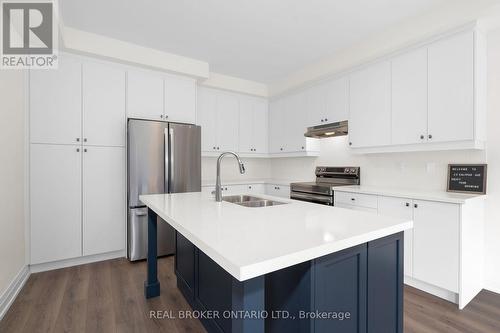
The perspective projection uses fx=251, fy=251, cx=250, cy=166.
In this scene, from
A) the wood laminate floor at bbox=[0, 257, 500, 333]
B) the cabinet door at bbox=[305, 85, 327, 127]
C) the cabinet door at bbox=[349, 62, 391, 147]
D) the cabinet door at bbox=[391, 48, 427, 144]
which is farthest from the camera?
the cabinet door at bbox=[305, 85, 327, 127]

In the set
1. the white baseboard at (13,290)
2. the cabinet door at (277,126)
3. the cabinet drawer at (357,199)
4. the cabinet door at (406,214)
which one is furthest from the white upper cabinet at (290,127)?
the white baseboard at (13,290)

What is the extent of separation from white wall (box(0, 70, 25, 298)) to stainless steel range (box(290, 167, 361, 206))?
3093 millimetres

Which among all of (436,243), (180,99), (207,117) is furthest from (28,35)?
(436,243)

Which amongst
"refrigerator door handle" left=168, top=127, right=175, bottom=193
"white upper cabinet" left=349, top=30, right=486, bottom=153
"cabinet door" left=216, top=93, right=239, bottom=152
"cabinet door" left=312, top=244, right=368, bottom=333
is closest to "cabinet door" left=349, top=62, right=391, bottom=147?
"white upper cabinet" left=349, top=30, right=486, bottom=153

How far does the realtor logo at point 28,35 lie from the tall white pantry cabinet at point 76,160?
0.44 feet

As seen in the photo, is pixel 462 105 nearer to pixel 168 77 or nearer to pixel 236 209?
pixel 236 209

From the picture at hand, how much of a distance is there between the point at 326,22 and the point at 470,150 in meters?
1.88

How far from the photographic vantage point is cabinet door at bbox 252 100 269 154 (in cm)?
461

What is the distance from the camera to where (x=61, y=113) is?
2744 millimetres

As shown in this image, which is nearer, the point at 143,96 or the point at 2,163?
the point at 2,163

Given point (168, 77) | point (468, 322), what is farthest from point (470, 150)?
point (168, 77)

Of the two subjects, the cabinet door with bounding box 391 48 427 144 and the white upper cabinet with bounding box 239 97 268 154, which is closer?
the cabinet door with bounding box 391 48 427 144

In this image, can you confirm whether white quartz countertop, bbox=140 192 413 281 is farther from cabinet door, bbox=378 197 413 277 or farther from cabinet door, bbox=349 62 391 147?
cabinet door, bbox=349 62 391 147

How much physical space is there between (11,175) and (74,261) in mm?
1188
